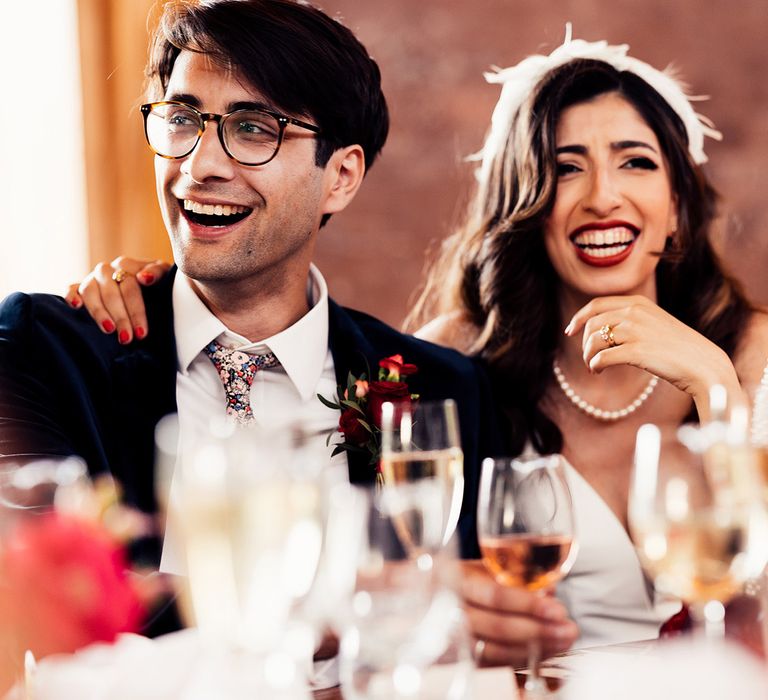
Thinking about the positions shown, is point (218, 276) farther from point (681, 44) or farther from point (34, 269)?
point (681, 44)

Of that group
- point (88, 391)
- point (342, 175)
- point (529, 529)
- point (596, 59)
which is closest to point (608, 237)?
point (596, 59)

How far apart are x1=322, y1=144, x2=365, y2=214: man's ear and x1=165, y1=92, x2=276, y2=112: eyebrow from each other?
9.6 inches

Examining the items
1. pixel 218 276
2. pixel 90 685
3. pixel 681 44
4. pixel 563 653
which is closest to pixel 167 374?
pixel 218 276

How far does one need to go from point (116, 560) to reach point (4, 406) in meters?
1.07

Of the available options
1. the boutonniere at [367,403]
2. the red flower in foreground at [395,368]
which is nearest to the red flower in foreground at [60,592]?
the boutonniere at [367,403]

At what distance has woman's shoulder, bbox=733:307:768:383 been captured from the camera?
2.37 meters

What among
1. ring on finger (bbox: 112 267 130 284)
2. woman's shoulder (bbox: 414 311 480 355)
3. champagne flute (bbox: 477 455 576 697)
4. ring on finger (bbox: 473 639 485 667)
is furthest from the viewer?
woman's shoulder (bbox: 414 311 480 355)

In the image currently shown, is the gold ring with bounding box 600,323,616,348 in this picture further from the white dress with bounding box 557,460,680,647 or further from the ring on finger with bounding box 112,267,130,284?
the ring on finger with bounding box 112,267,130,284

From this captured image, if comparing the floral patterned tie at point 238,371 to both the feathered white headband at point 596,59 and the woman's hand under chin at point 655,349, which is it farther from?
the feathered white headband at point 596,59

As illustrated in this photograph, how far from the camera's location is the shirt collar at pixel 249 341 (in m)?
2.06

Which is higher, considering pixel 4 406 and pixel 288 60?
pixel 288 60

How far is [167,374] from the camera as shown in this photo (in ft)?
6.48

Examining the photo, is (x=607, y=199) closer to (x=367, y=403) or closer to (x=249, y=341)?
(x=367, y=403)

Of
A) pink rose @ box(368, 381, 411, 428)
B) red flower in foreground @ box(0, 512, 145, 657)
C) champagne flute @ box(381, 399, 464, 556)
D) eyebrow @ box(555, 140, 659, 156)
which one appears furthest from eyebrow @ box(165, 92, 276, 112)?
red flower in foreground @ box(0, 512, 145, 657)
